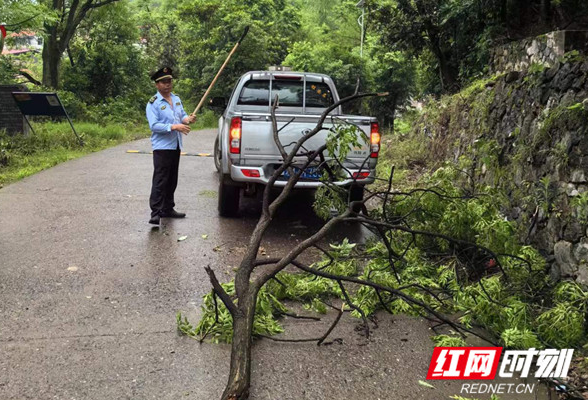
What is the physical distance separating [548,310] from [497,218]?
118 cm

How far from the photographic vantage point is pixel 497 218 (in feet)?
16.9

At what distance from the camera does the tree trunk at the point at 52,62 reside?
2417 centimetres

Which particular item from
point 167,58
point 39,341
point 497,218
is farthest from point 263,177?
point 167,58

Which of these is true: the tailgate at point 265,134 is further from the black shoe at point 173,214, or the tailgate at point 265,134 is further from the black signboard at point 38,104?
the black signboard at point 38,104

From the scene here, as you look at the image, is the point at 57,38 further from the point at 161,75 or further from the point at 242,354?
the point at 242,354

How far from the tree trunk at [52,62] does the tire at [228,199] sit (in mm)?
19591

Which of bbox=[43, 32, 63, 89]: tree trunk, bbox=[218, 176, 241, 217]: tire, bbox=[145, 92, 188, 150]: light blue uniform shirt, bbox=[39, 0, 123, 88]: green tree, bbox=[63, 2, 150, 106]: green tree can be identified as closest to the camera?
bbox=[145, 92, 188, 150]: light blue uniform shirt

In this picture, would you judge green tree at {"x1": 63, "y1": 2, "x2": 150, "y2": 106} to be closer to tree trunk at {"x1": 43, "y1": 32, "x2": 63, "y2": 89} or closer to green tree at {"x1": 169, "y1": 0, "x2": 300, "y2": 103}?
tree trunk at {"x1": 43, "y1": 32, "x2": 63, "y2": 89}

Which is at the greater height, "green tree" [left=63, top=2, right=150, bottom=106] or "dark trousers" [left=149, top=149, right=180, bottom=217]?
"green tree" [left=63, top=2, right=150, bottom=106]

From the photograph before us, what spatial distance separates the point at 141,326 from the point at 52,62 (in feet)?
76.0

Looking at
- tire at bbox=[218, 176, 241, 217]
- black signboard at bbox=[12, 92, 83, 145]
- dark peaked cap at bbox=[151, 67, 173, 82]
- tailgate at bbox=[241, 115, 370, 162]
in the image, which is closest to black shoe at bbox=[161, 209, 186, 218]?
tire at bbox=[218, 176, 241, 217]

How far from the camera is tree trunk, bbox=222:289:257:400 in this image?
3.24m

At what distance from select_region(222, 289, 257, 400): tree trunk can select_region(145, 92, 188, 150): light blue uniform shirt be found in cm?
380

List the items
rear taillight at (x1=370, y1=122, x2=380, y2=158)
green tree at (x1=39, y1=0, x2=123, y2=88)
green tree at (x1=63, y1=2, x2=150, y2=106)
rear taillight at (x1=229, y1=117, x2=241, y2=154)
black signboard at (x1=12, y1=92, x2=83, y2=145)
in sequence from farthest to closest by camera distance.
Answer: green tree at (x1=63, y1=2, x2=150, y2=106) → green tree at (x1=39, y1=0, x2=123, y2=88) → black signboard at (x1=12, y1=92, x2=83, y2=145) → rear taillight at (x1=370, y1=122, x2=380, y2=158) → rear taillight at (x1=229, y1=117, x2=241, y2=154)
